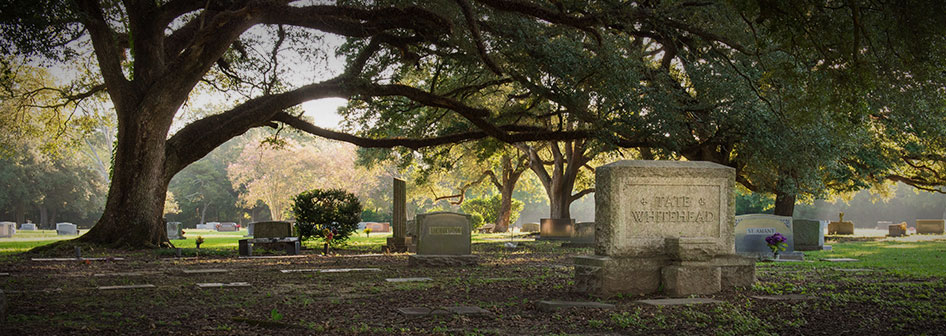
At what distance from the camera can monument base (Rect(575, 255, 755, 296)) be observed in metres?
8.59

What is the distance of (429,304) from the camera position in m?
7.93

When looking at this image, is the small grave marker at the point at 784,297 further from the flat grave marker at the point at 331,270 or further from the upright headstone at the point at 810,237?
the upright headstone at the point at 810,237

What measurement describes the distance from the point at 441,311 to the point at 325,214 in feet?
47.4

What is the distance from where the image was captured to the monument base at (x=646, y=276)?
8.59 meters

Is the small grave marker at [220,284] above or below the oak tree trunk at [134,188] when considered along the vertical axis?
below

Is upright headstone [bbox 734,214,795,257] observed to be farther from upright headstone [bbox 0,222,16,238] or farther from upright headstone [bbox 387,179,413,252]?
upright headstone [bbox 0,222,16,238]

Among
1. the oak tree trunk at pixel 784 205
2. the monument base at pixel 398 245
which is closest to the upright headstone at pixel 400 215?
the monument base at pixel 398 245

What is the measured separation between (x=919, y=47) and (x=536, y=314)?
477 centimetres

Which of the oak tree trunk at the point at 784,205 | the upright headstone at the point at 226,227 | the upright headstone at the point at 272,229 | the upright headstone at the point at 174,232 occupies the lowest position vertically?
the upright headstone at the point at 226,227

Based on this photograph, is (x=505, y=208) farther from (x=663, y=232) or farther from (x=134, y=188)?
(x=663, y=232)

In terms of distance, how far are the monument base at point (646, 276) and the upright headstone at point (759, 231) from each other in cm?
740

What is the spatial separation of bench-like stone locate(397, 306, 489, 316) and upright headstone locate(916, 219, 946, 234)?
3998 centimetres

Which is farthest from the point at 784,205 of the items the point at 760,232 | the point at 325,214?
the point at 325,214

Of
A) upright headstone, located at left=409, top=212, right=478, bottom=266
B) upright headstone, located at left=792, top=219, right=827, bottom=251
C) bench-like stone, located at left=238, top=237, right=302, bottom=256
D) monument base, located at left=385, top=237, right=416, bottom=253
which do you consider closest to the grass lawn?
upright headstone, located at left=409, top=212, right=478, bottom=266
